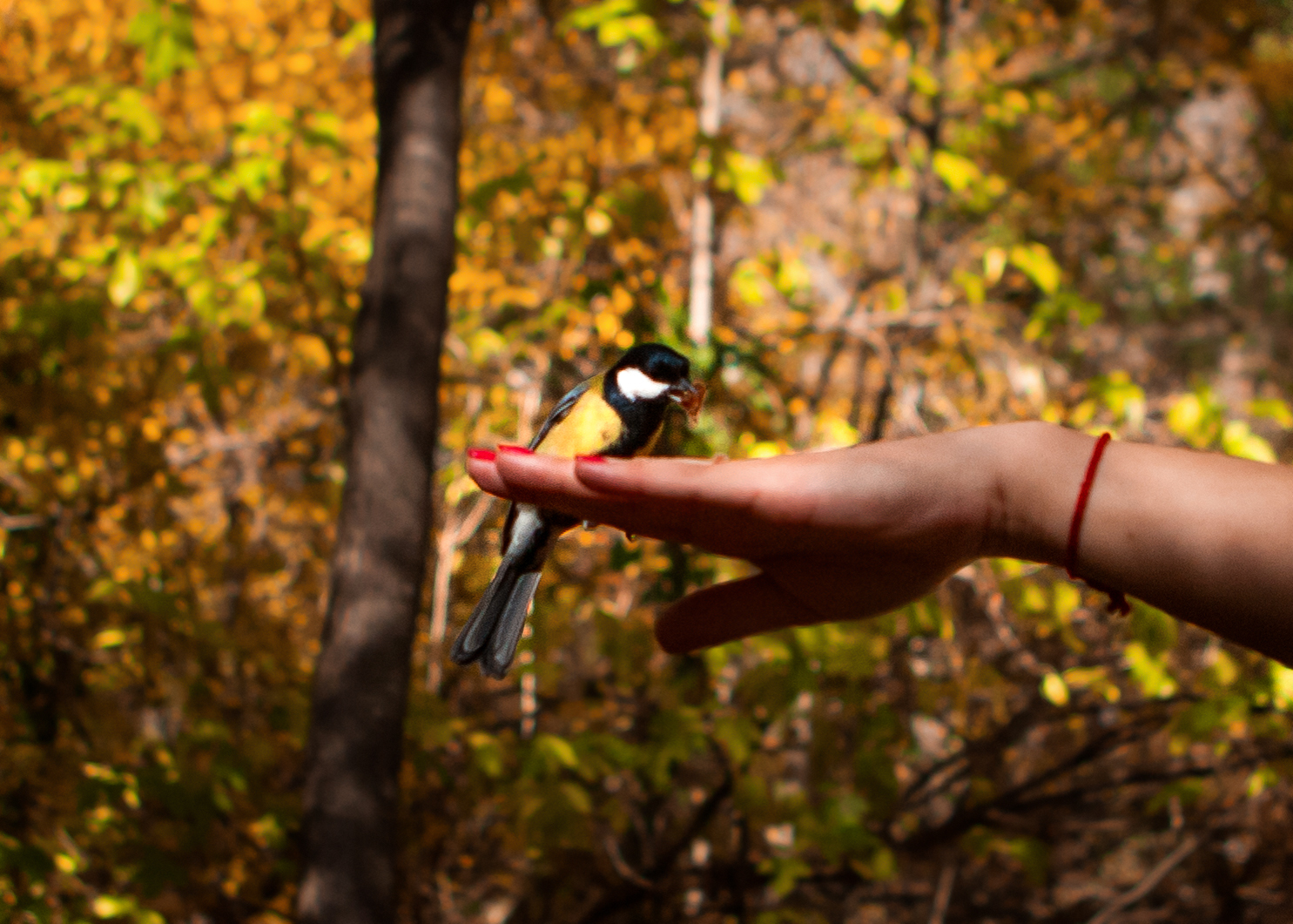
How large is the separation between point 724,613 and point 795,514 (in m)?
0.26

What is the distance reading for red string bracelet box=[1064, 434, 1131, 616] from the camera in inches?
41.6

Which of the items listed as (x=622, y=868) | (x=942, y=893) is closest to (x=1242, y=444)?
(x=622, y=868)

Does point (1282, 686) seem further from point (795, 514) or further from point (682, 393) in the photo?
point (682, 393)

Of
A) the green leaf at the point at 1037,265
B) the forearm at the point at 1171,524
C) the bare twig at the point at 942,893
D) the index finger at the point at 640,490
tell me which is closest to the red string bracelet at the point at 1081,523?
the forearm at the point at 1171,524

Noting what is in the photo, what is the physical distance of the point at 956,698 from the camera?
10.5 feet

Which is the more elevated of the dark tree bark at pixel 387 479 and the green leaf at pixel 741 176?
the green leaf at pixel 741 176

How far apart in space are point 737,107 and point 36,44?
3659mm

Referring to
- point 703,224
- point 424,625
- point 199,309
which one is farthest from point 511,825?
point 703,224

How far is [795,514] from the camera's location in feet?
3.35

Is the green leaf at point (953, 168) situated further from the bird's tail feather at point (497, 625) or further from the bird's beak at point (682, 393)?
the bird's tail feather at point (497, 625)

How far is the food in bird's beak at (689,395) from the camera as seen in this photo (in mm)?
914

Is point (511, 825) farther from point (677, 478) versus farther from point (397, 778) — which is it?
point (677, 478)

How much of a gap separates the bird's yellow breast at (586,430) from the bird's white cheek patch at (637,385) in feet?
0.10

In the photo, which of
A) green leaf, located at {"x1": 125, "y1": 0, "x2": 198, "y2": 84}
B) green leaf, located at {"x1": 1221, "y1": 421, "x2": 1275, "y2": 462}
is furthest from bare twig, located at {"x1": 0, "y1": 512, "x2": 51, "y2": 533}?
green leaf, located at {"x1": 1221, "y1": 421, "x2": 1275, "y2": 462}
